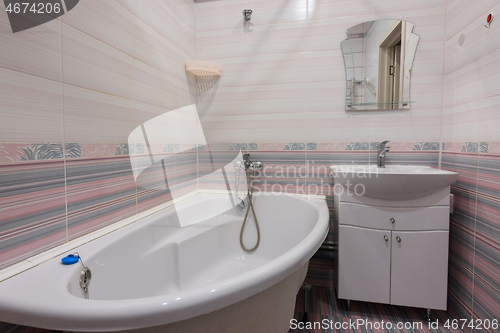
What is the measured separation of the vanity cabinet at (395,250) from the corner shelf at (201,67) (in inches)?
52.2

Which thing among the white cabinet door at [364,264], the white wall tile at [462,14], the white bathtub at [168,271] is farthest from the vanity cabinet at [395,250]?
the white wall tile at [462,14]

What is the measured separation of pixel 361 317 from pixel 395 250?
46 centimetres

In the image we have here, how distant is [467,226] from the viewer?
1.44m

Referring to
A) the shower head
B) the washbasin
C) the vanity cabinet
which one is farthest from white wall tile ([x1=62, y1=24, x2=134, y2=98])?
the vanity cabinet

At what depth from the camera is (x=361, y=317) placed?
153cm

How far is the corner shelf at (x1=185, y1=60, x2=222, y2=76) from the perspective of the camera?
6.13ft

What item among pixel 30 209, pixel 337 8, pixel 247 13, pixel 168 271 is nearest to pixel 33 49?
pixel 30 209

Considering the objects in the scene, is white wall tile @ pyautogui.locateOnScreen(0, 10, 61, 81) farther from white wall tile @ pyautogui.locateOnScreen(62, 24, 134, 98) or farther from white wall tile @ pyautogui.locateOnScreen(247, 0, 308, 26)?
white wall tile @ pyautogui.locateOnScreen(247, 0, 308, 26)

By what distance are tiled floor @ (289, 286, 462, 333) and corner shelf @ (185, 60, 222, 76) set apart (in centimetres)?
170

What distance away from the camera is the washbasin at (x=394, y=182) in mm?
1363

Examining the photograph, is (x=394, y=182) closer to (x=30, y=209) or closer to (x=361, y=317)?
(x=361, y=317)

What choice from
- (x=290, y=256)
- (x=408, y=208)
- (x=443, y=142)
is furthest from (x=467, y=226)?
(x=290, y=256)

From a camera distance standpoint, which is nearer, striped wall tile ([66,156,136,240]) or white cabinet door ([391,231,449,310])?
striped wall tile ([66,156,136,240])

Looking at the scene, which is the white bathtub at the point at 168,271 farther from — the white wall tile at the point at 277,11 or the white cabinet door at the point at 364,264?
the white wall tile at the point at 277,11
